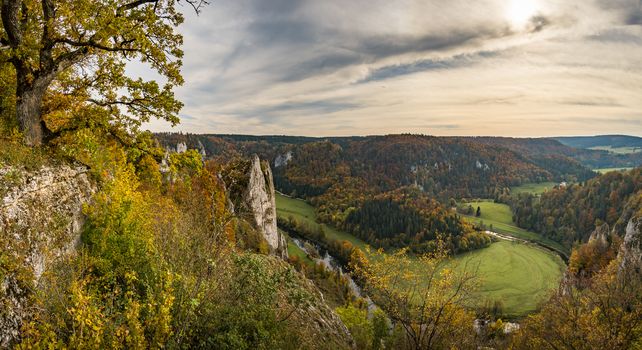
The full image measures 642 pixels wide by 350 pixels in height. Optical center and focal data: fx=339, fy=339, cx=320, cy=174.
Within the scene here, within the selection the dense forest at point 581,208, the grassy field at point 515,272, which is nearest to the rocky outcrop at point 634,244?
the grassy field at point 515,272

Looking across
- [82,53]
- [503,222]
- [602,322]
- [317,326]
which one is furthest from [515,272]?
[82,53]

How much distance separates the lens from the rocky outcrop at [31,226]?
23.5 feet

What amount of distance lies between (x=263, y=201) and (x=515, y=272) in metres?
79.6

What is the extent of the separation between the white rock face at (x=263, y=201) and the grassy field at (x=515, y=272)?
18.2m

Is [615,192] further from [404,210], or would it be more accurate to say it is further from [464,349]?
[464,349]

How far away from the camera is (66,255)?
927 cm

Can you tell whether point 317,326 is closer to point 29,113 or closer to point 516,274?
point 29,113

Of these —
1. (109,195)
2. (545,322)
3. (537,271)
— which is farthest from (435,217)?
(109,195)

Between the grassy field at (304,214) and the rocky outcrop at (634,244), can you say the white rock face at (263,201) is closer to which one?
the rocky outcrop at (634,244)

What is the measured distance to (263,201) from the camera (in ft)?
213

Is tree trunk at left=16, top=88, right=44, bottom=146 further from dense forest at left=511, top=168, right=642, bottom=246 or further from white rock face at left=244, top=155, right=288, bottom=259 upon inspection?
dense forest at left=511, top=168, right=642, bottom=246

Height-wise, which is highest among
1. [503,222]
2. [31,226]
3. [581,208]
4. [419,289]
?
[31,226]

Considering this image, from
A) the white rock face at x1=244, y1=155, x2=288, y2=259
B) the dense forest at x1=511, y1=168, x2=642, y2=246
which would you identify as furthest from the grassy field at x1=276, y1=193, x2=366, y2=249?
the dense forest at x1=511, y1=168, x2=642, y2=246

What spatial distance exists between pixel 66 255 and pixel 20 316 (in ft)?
7.69
